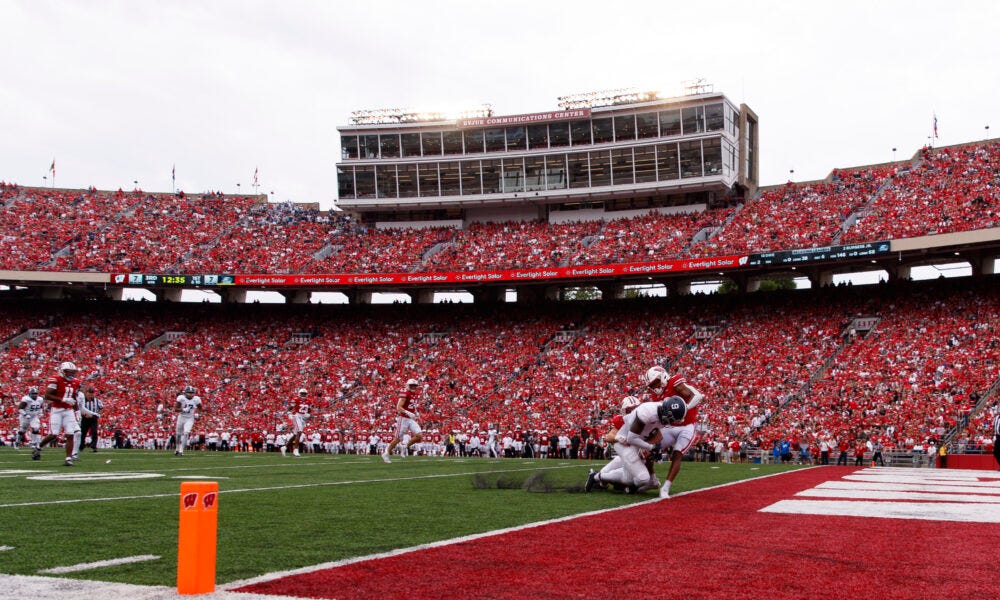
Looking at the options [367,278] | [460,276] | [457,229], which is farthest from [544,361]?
[457,229]

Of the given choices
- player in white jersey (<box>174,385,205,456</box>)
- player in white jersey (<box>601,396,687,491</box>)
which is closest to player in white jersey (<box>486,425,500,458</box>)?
player in white jersey (<box>174,385,205,456</box>)

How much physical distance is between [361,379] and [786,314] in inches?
757

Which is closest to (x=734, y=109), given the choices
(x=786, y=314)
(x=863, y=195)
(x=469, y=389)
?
(x=863, y=195)

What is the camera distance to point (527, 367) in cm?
3731

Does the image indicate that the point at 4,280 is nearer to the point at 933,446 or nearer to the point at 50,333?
the point at 50,333

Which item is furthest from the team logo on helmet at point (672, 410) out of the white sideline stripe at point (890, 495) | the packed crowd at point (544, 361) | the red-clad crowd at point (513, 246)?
the red-clad crowd at point (513, 246)

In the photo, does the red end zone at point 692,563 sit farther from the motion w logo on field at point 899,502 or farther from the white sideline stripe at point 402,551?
the motion w logo on field at point 899,502

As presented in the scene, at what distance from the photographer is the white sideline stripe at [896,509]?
26.7 feet

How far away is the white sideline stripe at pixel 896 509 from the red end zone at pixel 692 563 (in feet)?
1.22

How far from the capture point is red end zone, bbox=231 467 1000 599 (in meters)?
4.31

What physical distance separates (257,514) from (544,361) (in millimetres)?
30459

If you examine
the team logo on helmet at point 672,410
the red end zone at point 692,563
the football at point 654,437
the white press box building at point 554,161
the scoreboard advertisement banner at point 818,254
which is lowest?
the red end zone at point 692,563

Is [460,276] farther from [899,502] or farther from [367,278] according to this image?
[899,502]

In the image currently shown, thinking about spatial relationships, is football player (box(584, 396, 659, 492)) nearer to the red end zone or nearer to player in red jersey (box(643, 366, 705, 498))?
player in red jersey (box(643, 366, 705, 498))
